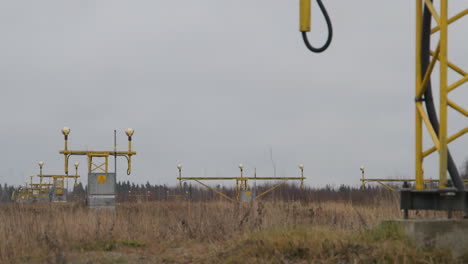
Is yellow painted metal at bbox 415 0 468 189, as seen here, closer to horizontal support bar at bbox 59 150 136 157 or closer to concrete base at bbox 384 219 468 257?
concrete base at bbox 384 219 468 257

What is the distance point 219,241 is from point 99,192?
45.7ft

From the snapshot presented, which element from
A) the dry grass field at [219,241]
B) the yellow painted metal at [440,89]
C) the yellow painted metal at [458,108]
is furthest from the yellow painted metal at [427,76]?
the dry grass field at [219,241]

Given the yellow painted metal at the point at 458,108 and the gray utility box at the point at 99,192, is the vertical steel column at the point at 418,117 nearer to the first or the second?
the yellow painted metal at the point at 458,108

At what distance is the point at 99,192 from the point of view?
2141cm

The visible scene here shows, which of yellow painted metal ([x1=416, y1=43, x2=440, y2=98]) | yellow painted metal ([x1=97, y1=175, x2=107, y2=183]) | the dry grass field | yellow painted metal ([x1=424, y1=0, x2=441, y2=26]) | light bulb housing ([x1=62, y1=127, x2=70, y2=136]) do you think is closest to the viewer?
the dry grass field

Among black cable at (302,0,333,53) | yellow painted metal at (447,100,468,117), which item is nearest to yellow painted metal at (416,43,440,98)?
yellow painted metal at (447,100,468,117)

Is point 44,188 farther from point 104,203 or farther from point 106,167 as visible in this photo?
point 104,203

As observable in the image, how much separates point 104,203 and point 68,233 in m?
12.4

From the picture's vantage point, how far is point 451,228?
6.62 m

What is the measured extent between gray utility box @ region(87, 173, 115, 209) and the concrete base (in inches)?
637

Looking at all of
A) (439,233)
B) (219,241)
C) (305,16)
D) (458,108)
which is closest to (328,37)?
(305,16)

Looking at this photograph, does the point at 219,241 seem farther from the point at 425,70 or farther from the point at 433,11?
the point at 433,11

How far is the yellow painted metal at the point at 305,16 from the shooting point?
6660 millimetres

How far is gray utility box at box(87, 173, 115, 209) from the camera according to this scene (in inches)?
841
